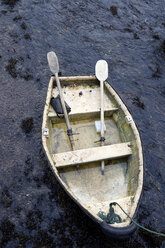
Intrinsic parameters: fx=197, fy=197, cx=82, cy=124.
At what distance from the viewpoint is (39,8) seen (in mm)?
10117

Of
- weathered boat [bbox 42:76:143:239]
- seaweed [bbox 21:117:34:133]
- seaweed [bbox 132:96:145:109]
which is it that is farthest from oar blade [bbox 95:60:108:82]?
seaweed [bbox 21:117:34:133]

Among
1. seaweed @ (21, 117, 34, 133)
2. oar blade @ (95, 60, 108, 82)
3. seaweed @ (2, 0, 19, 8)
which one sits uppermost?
seaweed @ (2, 0, 19, 8)

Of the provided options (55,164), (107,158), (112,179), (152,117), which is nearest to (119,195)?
(112,179)

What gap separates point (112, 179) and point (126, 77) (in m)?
4.76

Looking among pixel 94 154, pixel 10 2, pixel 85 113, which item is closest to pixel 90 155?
pixel 94 154

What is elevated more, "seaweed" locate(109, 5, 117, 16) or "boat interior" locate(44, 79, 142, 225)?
"seaweed" locate(109, 5, 117, 16)

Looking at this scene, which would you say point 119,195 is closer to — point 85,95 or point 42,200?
point 42,200

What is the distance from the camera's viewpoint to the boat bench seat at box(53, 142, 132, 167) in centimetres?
440

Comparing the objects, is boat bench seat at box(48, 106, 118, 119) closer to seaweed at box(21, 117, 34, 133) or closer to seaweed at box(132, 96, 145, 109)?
seaweed at box(21, 117, 34, 133)

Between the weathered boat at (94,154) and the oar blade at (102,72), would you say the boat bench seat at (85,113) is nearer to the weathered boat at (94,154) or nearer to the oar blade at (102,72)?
the weathered boat at (94,154)

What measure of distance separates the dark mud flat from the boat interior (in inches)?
34.1

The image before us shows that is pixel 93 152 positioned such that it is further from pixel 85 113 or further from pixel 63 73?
pixel 63 73

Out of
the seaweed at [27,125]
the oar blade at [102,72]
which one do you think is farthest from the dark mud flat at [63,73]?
the oar blade at [102,72]

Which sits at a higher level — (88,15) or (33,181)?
(88,15)
